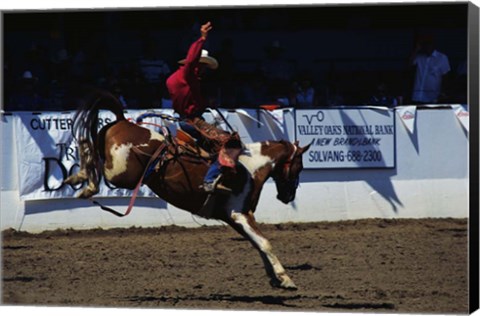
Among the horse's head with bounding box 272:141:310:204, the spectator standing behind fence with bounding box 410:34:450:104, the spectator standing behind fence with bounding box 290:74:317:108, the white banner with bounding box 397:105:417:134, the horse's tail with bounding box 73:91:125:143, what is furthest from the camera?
the spectator standing behind fence with bounding box 290:74:317:108

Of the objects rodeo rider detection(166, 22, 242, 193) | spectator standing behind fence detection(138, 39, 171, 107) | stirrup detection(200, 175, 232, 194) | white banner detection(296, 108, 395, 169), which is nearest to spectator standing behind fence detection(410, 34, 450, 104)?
white banner detection(296, 108, 395, 169)

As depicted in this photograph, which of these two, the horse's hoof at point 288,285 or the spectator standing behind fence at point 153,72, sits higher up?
the spectator standing behind fence at point 153,72

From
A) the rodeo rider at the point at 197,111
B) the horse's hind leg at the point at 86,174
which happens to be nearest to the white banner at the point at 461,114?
the rodeo rider at the point at 197,111

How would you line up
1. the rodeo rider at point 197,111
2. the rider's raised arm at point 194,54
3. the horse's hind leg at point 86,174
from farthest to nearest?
the horse's hind leg at point 86,174, the rodeo rider at point 197,111, the rider's raised arm at point 194,54

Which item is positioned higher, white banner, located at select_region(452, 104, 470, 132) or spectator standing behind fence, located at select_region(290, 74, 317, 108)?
spectator standing behind fence, located at select_region(290, 74, 317, 108)

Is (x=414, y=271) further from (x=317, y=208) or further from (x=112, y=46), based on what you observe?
(x=112, y=46)

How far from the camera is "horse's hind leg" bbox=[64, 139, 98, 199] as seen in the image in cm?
1123

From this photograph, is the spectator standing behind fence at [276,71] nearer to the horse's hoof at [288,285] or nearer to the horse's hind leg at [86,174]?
the horse's hind leg at [86,174]

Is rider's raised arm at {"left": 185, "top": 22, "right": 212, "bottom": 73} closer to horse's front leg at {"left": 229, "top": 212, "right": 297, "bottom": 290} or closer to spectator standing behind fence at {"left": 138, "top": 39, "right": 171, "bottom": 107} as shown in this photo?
horse's front leg at {"left": 229, "top": 212, "right": 297, "bottom": 290}

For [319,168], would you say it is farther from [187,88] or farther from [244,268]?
[187,88]

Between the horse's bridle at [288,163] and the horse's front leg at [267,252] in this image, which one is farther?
the horse's bridle at [288,163]

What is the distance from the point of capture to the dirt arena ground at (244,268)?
37.6 ft

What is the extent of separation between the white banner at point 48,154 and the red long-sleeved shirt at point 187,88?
3.49 metres

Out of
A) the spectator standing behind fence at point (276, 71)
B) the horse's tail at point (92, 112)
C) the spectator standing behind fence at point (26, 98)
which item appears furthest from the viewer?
the spectator standing behind fence at point (276, 71)
